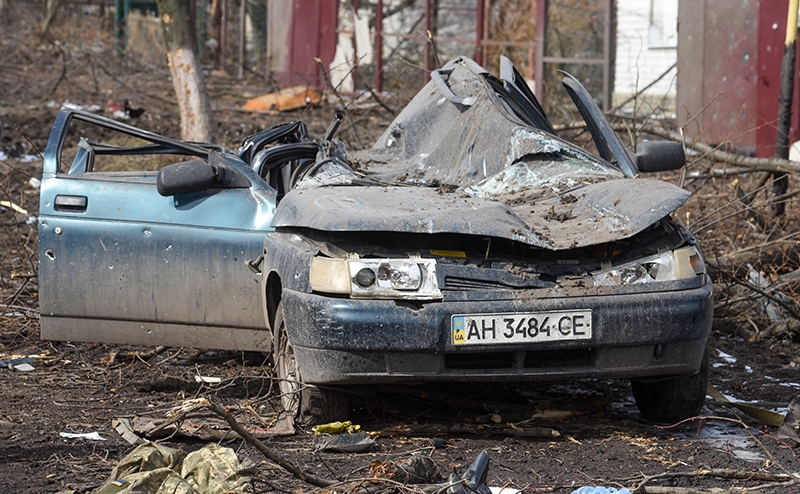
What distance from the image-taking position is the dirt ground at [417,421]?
12.0ft

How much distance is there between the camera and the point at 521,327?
3871 millimetres

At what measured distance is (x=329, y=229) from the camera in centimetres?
394

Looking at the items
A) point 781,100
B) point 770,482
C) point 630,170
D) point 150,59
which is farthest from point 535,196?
point 150,59

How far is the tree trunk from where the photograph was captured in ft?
36.1

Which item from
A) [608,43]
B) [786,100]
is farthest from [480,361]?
[608,43]

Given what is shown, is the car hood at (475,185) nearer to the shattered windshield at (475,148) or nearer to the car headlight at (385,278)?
the shattered windshield at (475,148)

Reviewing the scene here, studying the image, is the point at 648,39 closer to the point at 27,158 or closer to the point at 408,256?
the point at 27,158

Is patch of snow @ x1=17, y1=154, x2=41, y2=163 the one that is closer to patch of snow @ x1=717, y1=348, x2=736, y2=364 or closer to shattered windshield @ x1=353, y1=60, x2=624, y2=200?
shattered windshield @ x1=353, y1=60, x2=624, y2=200

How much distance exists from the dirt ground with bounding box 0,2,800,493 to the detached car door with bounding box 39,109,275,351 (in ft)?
0.59

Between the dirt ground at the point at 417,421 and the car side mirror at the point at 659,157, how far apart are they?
1.19 metres

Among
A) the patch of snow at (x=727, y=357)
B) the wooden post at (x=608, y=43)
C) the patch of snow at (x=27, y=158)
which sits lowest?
the patch of snow at (x=727, y=357)

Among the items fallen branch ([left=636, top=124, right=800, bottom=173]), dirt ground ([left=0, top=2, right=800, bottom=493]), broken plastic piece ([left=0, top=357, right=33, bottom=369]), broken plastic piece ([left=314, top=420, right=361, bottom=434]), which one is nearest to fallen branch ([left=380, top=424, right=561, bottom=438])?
dirt ground ([left=0, top=2, right=800, bottom=493])

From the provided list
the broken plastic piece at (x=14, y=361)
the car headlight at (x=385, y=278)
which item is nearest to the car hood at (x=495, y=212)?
the car headlight at (x=385, y=278)

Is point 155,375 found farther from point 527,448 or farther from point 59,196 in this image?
point 527,448
